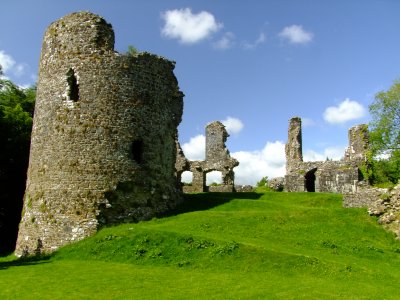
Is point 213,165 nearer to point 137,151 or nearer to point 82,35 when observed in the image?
point 137,151

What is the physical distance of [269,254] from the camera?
14297 mm

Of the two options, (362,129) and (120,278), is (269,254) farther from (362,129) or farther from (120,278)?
(362,129)

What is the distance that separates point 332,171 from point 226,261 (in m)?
18.8

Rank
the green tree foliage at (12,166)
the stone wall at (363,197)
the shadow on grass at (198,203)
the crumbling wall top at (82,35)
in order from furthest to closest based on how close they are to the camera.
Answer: the green tree foliage at (12,166) → the shadow on grass at (198,203) → the crumbling wall top at (82,35) → the stone wall at (363,197)

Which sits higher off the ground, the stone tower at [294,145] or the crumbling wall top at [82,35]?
the crumbling wall top at [82,35]

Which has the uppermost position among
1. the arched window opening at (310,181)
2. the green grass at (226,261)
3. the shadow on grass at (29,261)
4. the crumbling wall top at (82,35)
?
the crumbling wall top at (82,35)

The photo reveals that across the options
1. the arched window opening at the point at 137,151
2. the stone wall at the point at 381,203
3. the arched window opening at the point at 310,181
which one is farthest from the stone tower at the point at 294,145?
the arched window opening at the point at 137,151

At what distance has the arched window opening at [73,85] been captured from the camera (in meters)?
20.4

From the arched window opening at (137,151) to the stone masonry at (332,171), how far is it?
14.4 metres

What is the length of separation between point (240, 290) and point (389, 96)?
22940mm

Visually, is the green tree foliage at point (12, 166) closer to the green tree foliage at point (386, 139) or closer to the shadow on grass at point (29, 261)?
the shadow on grass at point (29, 261)

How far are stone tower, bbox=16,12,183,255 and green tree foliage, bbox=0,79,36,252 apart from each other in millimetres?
5171

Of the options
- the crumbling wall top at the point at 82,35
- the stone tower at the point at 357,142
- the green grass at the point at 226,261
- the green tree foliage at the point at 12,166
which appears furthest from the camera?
the stone tower at the point at 357,142

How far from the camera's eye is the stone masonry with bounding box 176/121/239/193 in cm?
3394
